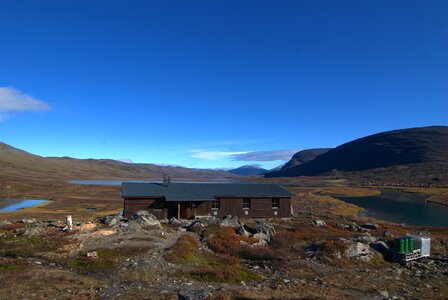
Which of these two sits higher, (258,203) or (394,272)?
(258,203)

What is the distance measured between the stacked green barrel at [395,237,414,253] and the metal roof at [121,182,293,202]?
22142 millimetres

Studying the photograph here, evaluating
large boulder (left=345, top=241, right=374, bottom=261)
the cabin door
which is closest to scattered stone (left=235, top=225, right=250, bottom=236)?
large boulder (left=345, top=241, right=374, bottom=261)

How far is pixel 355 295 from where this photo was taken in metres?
20.6

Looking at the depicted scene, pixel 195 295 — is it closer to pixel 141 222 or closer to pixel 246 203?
pixel 141 222

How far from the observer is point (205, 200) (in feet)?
157

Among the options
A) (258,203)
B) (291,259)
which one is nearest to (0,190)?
(258,203)

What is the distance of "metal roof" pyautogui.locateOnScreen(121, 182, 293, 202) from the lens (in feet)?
156

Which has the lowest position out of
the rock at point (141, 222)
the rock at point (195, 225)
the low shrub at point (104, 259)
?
the low shrub at point (104, 259)

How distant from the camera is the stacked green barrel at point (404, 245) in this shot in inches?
1202

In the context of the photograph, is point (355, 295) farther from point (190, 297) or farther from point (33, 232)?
point (33, 232)

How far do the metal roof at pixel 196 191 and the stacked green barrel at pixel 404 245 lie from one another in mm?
22142

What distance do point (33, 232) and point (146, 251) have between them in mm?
Result: 11370

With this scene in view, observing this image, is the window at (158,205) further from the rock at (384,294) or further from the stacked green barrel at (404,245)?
the rock at (384,294)

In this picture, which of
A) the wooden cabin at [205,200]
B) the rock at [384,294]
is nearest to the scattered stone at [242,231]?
the wooden cabin at [205,200]
